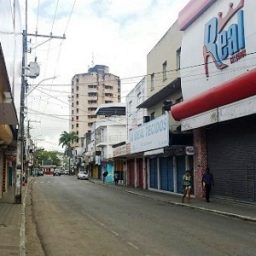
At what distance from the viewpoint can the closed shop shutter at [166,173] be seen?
116 feet

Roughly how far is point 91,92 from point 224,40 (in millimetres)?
102343

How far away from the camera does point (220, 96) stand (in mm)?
22438

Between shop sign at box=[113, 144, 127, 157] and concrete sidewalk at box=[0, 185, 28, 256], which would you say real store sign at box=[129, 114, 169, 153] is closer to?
shop sign at box=[113, 144, 127, 157]

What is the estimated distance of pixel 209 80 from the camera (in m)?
25.2

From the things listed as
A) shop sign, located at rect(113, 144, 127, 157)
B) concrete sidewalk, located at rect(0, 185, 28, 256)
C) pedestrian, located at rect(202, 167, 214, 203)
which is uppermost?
shop sign, located at rect(113, 144, 127, 157)

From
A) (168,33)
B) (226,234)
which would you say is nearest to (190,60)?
(168,33)

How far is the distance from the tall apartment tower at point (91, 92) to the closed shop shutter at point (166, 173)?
200 ft

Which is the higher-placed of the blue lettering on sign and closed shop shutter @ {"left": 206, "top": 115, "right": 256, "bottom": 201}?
the blue lettering on sign

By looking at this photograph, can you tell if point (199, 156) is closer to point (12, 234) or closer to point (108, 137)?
point (12, 234)

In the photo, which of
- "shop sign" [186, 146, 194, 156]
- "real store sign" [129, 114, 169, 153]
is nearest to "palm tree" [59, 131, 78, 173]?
"real store sign" [129, 114, 169, 153]

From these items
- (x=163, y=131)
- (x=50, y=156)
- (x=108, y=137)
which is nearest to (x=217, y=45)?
(x=163, y=131)

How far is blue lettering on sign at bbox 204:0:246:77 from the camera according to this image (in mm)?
21812

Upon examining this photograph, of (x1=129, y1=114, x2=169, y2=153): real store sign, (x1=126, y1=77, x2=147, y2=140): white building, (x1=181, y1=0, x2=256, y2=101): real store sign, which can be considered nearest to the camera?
(x1=181, y1=0, x2=256, y2=101): real store sign

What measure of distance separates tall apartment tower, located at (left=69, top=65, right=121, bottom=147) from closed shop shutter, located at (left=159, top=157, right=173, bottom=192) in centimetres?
6084
